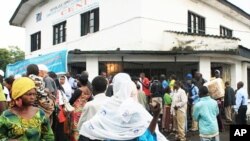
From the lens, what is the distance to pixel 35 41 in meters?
28.9

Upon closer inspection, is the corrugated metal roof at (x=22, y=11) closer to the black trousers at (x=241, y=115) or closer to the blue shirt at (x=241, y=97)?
the blue shirt at (x=241, y=97)

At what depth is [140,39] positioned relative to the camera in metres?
19.7

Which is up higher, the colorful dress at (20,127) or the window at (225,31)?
the window at (225,31)

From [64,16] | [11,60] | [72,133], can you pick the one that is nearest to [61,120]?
[72,133]

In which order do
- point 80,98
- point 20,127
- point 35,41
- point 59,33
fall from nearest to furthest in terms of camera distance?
point 20,127 → point 80,98 → point 59,33 → point 35,41

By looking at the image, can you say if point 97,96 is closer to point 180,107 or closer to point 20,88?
point 20,88

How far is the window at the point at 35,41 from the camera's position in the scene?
28.2m

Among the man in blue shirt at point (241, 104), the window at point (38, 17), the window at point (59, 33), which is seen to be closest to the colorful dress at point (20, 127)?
the man in blue shirt at point (241, 104)

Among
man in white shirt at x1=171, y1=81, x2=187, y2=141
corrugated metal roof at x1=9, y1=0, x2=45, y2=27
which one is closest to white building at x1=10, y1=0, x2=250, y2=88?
corrugated metal roof at x1=9, y1=0, x2=45, y2=27

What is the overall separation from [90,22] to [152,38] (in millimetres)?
4213

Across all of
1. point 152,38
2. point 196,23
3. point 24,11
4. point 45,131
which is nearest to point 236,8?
point 196,23

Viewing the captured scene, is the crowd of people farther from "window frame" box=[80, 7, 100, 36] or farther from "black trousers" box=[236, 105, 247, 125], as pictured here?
"window frame" box=[80, 7, 100, 36]

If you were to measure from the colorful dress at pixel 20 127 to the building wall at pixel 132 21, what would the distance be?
14880 millimetres

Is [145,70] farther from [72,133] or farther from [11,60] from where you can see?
[11,60]
